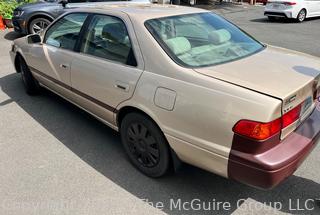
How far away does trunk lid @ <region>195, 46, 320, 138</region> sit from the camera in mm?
2463

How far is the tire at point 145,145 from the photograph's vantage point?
9.90ft

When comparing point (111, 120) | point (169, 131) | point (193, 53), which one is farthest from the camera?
point (111, 120)

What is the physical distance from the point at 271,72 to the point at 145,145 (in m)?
1.30

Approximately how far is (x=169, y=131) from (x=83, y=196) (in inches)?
39.4

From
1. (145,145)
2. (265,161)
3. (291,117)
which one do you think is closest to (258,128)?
(265,161)

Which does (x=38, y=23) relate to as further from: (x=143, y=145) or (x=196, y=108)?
(x=196, y=108)

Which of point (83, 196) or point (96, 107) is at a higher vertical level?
point (96, 107)

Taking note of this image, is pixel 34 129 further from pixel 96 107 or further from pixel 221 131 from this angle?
pixel 221 131

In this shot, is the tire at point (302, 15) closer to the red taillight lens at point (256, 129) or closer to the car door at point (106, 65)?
the car door at point (106, 65)

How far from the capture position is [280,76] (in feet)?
8.84

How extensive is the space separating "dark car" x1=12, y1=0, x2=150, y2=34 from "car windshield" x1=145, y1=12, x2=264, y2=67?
627cm

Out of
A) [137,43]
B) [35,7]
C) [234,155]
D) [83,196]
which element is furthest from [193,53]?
[35,7]

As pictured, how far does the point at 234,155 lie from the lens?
2461 millimetres

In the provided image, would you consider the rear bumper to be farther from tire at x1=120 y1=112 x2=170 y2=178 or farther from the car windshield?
tire at x1=120 y1=112 x2=170 y2=178
